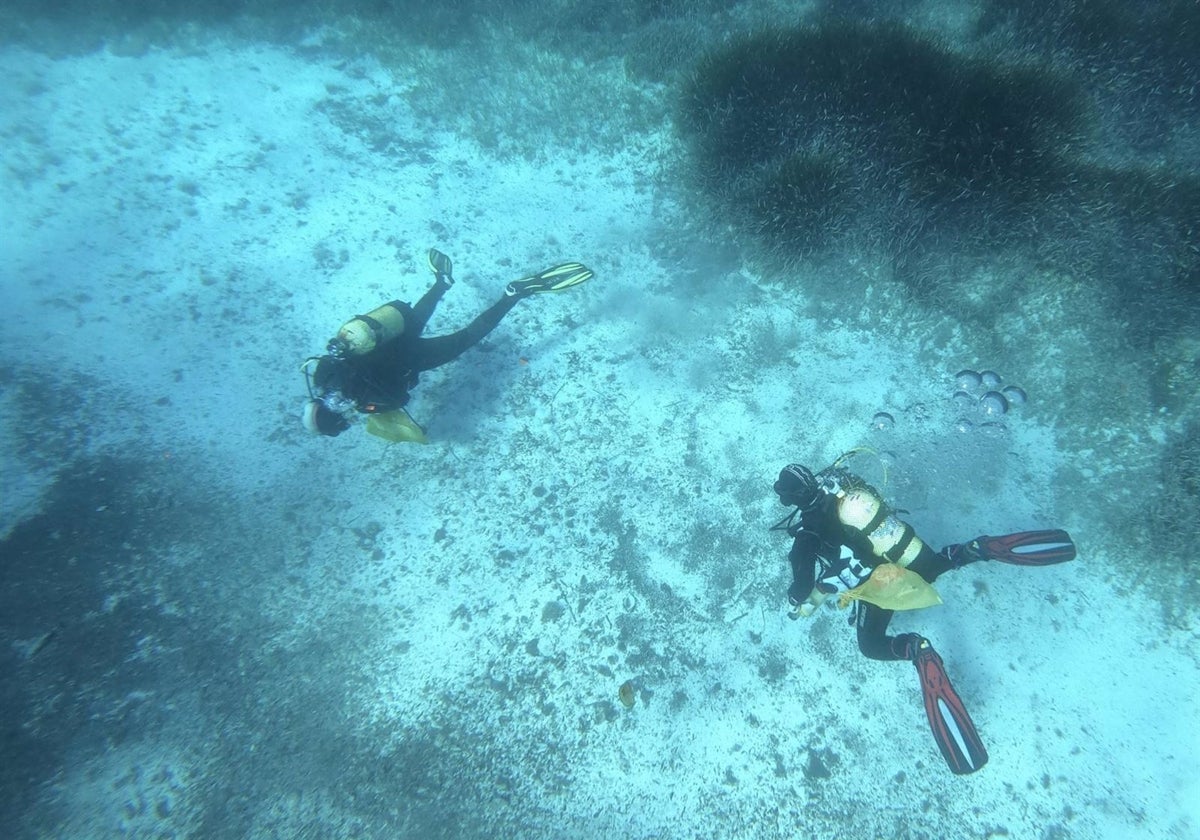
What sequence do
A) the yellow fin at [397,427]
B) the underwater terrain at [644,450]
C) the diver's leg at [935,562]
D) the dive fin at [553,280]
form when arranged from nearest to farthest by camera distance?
the diver's leg at [935,562]
the underwater terrain at [644,450]
the yellow fin at [397,427]
the dive fin at [553,280]

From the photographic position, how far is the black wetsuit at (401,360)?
495 centimetres

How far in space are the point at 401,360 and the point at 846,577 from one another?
4.67 meters

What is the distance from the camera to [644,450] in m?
5.78

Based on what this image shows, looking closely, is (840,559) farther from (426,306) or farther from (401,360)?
(426,306)

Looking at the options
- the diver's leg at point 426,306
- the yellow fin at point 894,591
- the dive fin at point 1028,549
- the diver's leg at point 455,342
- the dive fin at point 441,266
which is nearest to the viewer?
the yellow fin at point 894,591

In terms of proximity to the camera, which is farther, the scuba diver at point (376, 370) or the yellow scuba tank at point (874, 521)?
the scuba diver at point (376, 370)

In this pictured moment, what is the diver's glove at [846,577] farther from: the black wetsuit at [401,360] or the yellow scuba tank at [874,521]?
the black wetsuit at [401,360]

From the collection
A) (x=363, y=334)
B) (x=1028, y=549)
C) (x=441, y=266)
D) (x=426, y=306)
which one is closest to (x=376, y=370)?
Answer: (x=363, y=334)

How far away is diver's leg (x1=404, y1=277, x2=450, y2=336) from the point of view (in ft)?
19.1

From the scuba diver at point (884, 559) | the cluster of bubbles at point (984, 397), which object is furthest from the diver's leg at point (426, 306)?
the cluster of bubbles at point (984, 397)

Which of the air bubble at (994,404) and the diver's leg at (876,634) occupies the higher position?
the air bubble at (994,404)

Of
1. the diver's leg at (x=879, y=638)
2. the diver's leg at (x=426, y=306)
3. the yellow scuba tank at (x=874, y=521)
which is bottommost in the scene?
the diver's leg at (x=879, y=638)

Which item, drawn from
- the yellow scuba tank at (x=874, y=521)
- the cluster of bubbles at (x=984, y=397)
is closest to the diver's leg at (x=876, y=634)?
the yellow scuba tank at (x=874, y=521)

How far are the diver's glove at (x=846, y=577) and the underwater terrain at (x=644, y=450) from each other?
69 cm
